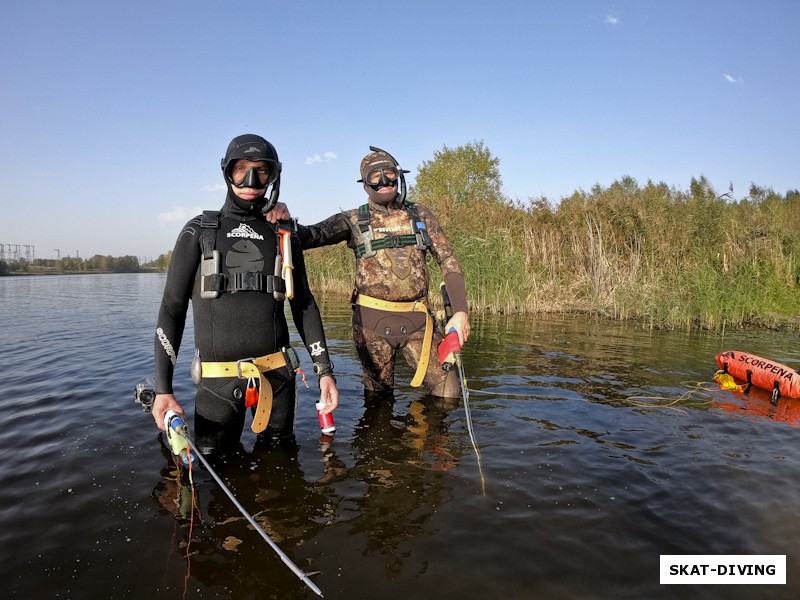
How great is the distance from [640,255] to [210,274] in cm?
1465

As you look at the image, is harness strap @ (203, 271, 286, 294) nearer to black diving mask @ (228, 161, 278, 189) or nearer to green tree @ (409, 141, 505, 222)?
black diving mask @ (228, 161, 278, 189)

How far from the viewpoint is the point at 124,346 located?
35.0 ft

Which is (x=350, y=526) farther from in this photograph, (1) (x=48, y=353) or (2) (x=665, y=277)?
(2) (x=665, y=277)

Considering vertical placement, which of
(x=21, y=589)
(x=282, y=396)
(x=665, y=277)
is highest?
(x=665, y=277)

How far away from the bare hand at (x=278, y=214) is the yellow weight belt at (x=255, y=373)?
1231 mm

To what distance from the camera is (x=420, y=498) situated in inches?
143

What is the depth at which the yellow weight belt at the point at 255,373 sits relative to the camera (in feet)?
11.7

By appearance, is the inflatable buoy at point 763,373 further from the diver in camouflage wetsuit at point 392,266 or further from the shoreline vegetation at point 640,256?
the shoreline vegetation at point 640,256

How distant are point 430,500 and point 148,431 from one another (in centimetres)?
331

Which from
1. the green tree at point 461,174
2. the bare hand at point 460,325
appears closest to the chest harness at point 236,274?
the bare hand at point 460,325

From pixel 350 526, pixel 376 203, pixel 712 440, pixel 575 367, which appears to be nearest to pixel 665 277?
pixel 575 367

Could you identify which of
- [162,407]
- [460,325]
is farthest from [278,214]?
[460,325]

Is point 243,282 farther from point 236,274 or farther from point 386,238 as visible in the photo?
point 386,238

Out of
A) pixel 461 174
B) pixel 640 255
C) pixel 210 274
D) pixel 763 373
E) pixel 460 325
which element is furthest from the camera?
pixel 461 174
